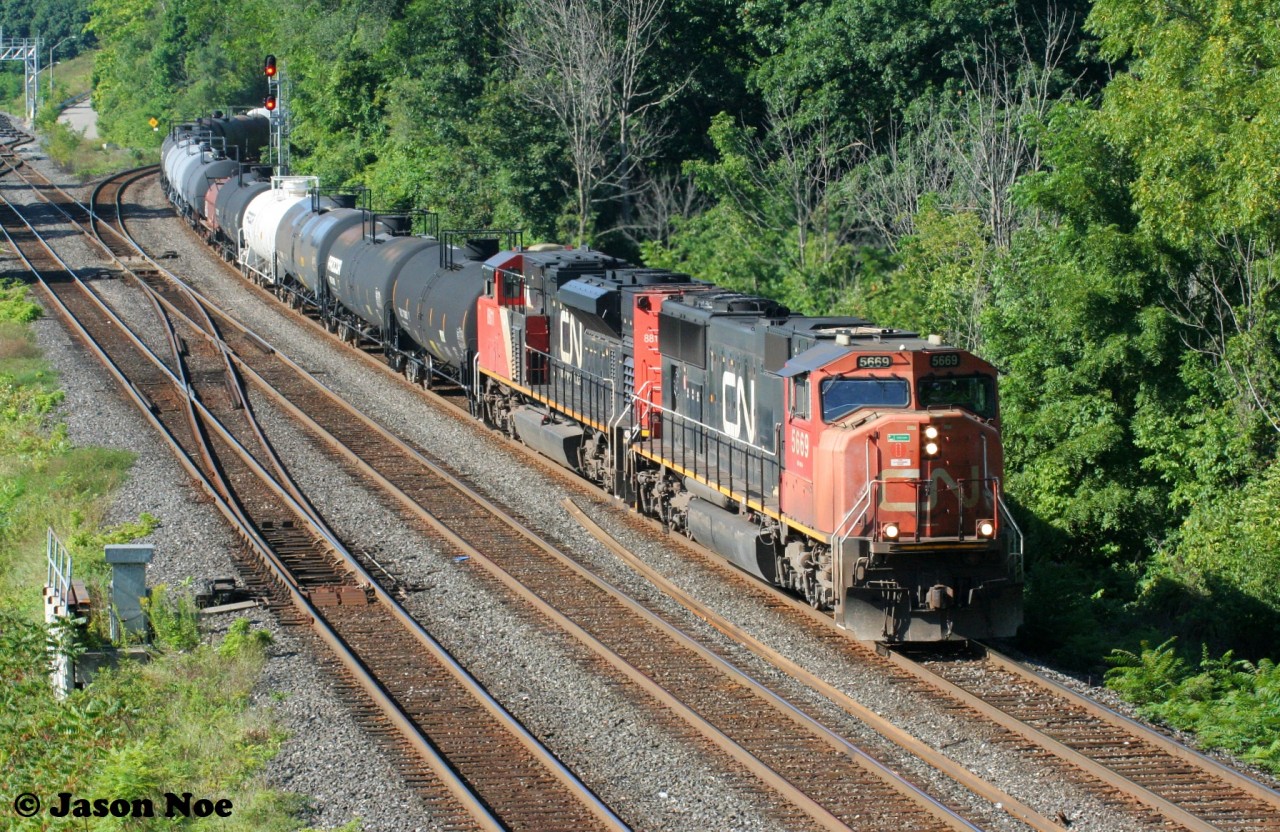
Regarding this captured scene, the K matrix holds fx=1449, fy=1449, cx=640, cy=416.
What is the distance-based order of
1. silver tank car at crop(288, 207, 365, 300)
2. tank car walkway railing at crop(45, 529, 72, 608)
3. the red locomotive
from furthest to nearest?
silver tank car at crop(288, 207, 365, 300) < tank car walkway railing at crop(45, 529, 72, 608) < the red locomotive

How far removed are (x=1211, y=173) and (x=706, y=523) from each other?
809 centimetres

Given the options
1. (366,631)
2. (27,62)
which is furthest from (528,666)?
(27,62)

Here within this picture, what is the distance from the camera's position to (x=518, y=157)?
1636 inches

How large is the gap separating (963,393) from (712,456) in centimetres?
434

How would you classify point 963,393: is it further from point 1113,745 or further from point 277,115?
point 277,115

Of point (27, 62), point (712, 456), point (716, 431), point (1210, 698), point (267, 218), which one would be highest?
point (27, 62)

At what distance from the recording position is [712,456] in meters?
18.0

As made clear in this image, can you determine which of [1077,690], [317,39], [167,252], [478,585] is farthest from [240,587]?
[317,39]

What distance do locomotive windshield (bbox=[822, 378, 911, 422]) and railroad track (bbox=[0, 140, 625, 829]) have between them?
4.46 metres

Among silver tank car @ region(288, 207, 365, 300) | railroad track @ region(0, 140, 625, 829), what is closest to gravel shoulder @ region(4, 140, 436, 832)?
railroad track @ region(0, 140, 625, 829)

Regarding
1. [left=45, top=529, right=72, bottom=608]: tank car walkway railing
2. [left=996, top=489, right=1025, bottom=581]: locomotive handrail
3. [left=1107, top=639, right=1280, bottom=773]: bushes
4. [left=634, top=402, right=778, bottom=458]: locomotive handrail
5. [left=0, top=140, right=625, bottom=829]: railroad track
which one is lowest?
[left=1107, top=639, right=1280, bottom=773]: bushes

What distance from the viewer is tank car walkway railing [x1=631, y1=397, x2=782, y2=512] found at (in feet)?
52.7

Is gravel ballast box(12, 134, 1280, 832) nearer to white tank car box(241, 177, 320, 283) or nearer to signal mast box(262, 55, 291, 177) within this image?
white tank car box(241, 177, 320, 283)

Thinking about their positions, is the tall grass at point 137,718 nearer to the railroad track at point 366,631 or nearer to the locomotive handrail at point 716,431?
the railroad track at point 366,631
